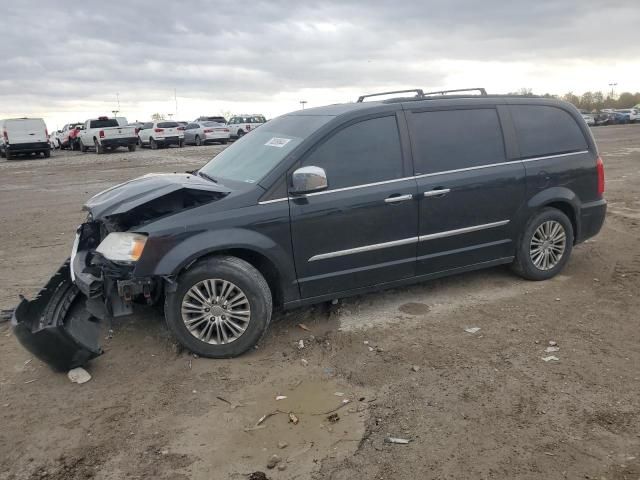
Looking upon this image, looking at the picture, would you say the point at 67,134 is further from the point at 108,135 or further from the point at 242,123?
the point at 242,123

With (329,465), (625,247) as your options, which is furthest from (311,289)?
(625,247)

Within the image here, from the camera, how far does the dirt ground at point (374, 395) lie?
117 inches

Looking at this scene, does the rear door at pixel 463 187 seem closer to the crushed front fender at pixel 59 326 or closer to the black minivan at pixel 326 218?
the black minivan at pixel 326 218

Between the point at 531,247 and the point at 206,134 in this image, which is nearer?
the point at 531,247

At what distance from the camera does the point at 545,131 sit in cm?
552

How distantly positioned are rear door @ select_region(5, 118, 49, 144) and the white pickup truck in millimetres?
2527

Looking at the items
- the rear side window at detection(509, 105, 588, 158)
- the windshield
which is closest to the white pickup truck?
the windshield

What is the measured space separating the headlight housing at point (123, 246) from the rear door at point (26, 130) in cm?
2739

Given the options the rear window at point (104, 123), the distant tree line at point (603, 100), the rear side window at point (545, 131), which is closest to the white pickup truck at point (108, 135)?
the rear window at point (104, 123)

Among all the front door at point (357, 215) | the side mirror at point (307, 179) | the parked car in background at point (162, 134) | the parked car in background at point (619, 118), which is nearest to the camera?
the side mirror at point (307, 179)

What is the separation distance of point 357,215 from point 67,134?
36.9 meters

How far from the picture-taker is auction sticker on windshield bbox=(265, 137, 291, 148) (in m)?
4.66

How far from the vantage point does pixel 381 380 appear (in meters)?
3.78

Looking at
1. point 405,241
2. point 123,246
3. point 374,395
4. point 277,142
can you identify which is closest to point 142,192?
point 123,246
